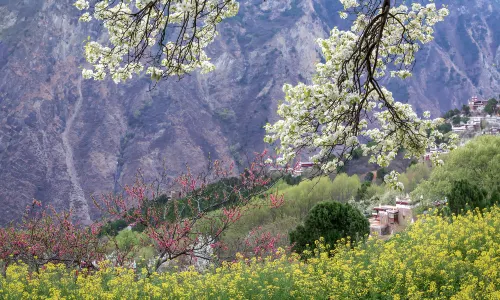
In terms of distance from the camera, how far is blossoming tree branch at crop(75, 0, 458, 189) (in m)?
7.09

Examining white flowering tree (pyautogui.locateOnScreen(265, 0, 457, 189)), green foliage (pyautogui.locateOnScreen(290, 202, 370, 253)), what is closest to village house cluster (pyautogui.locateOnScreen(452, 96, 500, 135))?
green foliage (pyautogui.locateOnScreen(290, 202, 370, 253))

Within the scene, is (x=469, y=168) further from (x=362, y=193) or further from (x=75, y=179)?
(x=75, y=179)

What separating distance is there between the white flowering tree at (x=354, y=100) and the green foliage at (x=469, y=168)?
2948 centimetres

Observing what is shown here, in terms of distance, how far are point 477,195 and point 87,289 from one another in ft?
58.0

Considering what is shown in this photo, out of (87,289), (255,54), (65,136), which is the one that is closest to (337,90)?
(87,289)

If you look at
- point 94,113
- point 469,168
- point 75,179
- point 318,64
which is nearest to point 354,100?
point 318,64

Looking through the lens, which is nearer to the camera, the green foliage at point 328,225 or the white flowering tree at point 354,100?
the white flowering tree at point 354,100

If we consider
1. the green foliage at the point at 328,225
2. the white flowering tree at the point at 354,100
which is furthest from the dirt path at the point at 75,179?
the white flowering tree at the point at 354,100

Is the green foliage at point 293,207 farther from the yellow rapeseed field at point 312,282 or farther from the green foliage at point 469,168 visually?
the yellow rapeseed field at point 312,282

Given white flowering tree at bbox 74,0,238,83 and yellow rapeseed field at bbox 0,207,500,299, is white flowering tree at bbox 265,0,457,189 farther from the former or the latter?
yellow rapeseed field at bbox 0,207,500,299

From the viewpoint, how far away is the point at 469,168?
3781cm

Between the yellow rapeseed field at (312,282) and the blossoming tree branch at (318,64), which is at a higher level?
the blossoming tree branch at (318,64)

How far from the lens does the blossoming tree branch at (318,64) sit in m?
7.09

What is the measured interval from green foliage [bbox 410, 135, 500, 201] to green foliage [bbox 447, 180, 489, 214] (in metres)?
14.3
